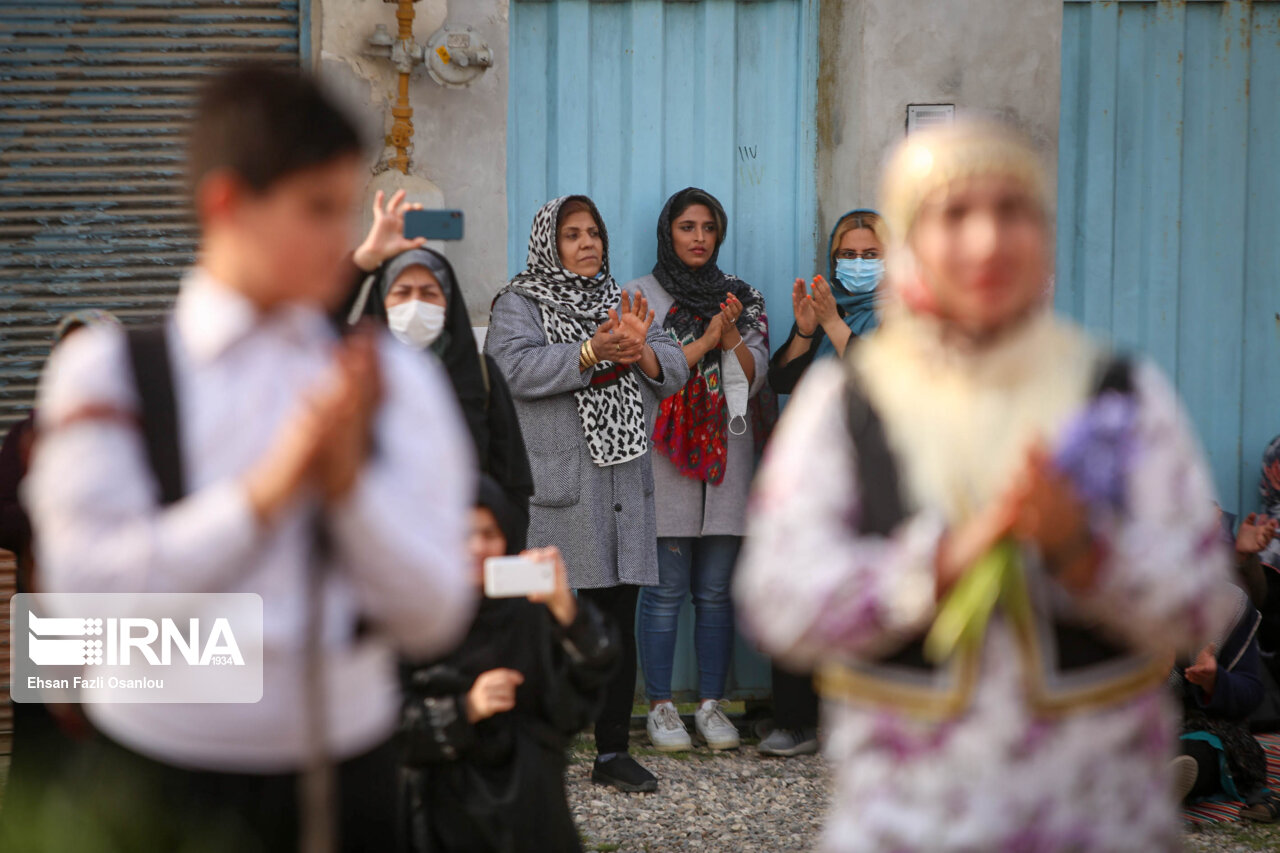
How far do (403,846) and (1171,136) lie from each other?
450cm

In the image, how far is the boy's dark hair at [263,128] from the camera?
148cm

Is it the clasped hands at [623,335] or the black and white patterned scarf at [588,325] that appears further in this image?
the black and white patterned scarf at [588,325]

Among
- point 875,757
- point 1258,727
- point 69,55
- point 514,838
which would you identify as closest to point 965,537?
point 875,757

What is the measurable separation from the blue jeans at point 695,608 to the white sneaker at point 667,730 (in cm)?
5

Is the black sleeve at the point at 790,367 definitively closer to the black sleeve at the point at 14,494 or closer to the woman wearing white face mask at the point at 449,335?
the woman wearing white face mask at the point at 449,335

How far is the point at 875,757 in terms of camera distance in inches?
69.2

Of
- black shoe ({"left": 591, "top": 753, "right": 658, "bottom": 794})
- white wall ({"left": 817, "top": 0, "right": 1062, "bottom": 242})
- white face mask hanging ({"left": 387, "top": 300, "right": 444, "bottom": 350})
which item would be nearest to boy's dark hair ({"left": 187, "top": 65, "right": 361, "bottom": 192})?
white face mask hanging ({"left": 387, "top": 300, "right": 444, "bottom": 350})

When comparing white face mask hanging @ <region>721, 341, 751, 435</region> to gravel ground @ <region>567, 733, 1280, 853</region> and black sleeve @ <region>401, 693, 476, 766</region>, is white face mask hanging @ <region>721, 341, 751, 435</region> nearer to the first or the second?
gravel ground @ <region>567, 733, 1280, 853</region>

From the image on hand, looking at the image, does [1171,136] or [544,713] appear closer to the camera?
[544,713]

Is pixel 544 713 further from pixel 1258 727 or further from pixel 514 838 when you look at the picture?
pixel 1258 727

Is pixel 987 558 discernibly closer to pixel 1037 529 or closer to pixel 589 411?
pixel 1037 529

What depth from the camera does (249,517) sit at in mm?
1421

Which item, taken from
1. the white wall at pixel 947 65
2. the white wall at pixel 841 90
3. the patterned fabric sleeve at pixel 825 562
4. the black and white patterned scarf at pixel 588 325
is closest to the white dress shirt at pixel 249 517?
the patterned fabric sleeve at pixel 825 562

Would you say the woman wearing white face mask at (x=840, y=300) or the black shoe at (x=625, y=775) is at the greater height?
the woman wearing white face mask at (x=840, y=300)
